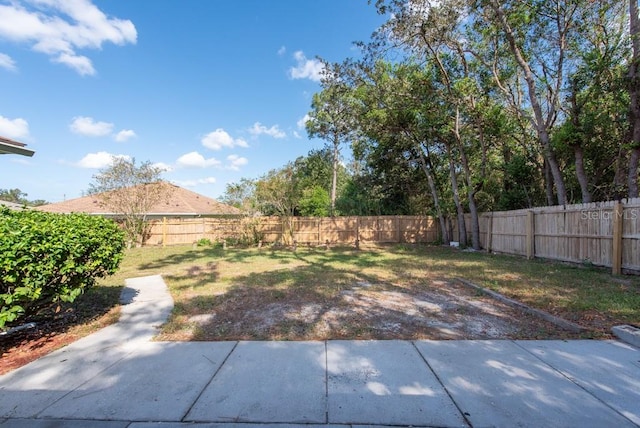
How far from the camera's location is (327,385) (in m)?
2.61

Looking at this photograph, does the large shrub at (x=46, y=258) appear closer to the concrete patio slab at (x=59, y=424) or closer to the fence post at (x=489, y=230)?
the concrete patio slab at (x=59, y=424)

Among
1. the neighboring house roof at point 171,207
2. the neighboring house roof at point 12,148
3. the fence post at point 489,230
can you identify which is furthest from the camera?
the neighboring house roof at point 171,207

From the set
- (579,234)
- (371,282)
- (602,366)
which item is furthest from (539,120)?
(602,366)

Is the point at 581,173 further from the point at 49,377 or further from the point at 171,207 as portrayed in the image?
the point at 171,207

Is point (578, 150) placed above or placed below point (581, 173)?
above

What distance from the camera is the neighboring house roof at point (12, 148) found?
19.4ft

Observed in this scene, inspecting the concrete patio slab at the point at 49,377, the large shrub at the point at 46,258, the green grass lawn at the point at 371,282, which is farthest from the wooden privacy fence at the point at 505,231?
the large shrub at the point at 46,258

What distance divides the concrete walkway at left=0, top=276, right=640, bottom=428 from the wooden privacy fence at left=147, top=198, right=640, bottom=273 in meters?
5.11

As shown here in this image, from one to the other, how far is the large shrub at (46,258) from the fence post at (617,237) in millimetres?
9680

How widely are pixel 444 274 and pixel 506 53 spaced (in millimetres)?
9061

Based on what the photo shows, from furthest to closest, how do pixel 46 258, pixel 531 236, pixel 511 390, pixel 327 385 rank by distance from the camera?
pixel 531 236, pixel 46 258, pixel 327 385, pixel 511 390

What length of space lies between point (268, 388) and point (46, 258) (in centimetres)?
257

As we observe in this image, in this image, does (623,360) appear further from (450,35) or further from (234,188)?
(234,188)

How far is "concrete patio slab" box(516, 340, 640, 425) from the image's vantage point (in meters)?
2.38
